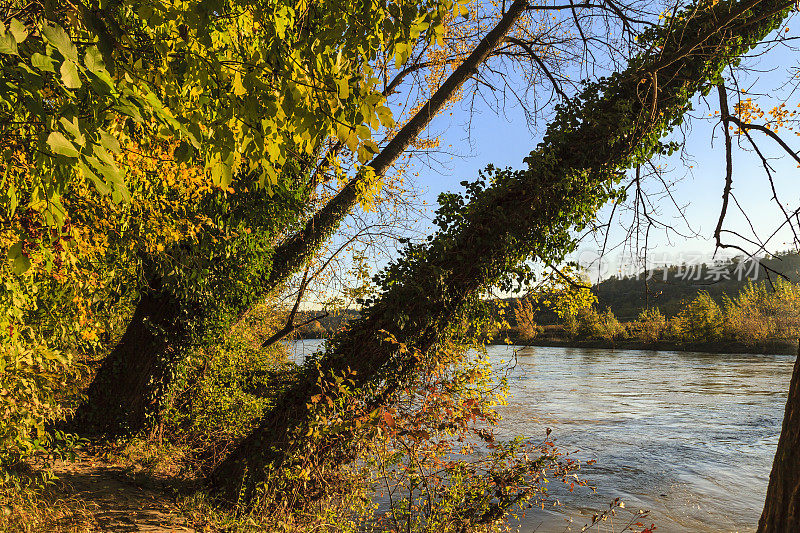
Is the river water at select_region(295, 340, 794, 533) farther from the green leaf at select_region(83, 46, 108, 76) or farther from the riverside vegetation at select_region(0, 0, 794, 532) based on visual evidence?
the green leaf at select_region(83, 46, 108, 76)

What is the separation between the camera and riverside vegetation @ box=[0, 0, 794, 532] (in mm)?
2611

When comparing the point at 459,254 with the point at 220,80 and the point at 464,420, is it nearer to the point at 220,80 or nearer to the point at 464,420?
the point at 464,420

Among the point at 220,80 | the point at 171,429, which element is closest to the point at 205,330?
the point at 171,429

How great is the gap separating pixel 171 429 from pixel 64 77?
8.04 metres

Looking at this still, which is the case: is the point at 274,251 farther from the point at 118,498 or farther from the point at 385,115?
the point at 385,115

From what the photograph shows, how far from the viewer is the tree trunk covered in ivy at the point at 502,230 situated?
5824 millimetres

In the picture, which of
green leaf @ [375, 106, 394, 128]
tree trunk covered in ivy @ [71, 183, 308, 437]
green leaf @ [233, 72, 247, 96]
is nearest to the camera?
green leaf @ [375, 106, 394, 128]

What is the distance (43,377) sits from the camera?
4.18 meters

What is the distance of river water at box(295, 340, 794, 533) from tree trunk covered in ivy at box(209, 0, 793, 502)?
0.95 m

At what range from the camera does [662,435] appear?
13539 millimetres

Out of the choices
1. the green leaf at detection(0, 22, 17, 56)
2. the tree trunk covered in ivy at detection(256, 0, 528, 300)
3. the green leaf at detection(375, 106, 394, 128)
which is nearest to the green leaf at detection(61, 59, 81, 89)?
the green leaf at detection(0, 22, 17, 56)

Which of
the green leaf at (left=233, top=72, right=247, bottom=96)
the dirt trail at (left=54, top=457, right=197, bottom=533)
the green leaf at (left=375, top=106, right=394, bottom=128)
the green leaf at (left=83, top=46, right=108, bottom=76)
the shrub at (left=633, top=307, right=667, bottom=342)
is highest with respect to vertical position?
the green leaf at (left=233, top=72, right=247, bottom=96)

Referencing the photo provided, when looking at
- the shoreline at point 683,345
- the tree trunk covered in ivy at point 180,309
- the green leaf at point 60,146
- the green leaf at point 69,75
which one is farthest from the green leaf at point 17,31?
the shoreline at point 683,345

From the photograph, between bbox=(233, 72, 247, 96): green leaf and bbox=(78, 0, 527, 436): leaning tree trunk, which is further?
bbox=(78, 0, 527, 436): leaning tree trunk
